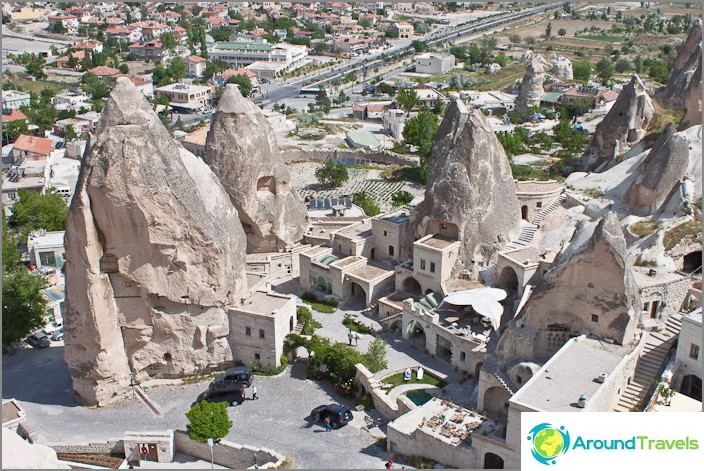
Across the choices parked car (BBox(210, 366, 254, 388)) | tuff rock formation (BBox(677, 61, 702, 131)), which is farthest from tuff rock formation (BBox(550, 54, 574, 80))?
parked car (BBox(210, 366, 254, 388))

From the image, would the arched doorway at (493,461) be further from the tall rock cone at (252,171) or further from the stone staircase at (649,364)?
the tall rock cone at (252,171)

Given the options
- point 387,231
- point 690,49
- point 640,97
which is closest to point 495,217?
point 387,231

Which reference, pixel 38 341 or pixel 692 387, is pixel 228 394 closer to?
pixel 38 341

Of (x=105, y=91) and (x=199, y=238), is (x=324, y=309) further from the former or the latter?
(x=105, y=91)

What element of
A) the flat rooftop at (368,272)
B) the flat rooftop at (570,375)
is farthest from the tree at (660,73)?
the flat rooftop at (570,375)

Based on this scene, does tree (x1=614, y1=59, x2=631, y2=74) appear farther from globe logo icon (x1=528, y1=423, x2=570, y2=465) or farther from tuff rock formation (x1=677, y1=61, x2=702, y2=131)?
globe logo icon (x1=528, y1=423, x2=570, y2=465)

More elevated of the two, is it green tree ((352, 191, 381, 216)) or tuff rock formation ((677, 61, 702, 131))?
tuff rock formation ((677, 61, 702, 131))
